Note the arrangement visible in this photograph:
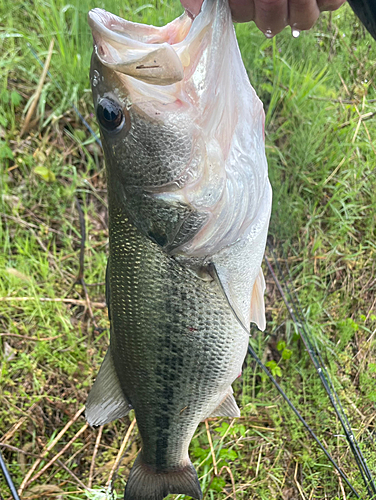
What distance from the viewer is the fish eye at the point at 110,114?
1337 mm

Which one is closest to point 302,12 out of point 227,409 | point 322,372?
point 227,409

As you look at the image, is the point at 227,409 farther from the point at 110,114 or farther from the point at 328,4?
the point at 328,4

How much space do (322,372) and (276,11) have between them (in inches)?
78.4

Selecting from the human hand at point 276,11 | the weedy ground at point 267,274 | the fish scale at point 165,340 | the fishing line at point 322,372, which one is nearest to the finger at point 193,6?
the human hand at point 276,11

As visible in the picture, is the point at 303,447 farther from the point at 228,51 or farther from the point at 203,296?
the point at 228,51

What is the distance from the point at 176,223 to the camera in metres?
1.43

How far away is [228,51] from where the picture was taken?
132 centimetres

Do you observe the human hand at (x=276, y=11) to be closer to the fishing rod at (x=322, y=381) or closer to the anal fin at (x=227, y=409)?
the anal fin at (x=227, y=409)

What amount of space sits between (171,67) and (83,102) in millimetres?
2625

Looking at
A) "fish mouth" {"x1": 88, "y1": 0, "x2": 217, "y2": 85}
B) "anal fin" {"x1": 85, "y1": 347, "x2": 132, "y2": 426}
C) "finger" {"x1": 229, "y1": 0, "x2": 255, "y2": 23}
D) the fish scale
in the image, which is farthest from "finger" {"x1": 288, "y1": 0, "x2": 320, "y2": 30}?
"anal fin" {"x1": 85, "y1": 347, "x2": 132, "y2": 426}

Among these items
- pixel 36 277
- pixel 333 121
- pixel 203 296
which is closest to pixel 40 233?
pixel 36 277

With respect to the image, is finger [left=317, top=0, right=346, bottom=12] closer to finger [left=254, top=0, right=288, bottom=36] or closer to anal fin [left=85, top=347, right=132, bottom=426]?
finger [left=254, top=0, right=288, bottom=36]

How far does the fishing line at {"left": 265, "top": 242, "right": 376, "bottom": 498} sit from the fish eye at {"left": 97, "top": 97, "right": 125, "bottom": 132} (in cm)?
160

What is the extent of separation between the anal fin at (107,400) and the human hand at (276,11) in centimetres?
129
